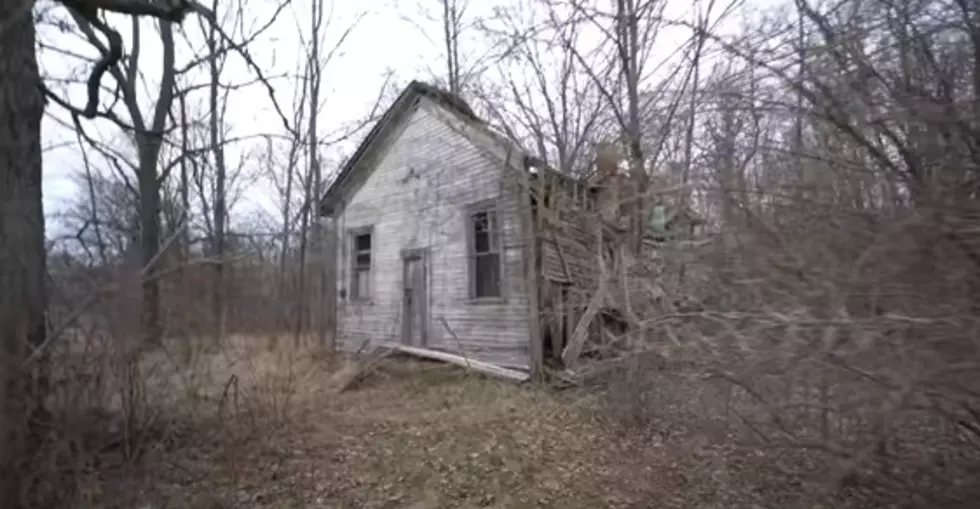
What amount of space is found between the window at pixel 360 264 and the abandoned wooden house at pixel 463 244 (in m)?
0.03

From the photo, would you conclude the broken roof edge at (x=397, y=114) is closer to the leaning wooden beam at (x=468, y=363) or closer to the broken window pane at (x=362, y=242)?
the broken window pane at (x=362, y=242)

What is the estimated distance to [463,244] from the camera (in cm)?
1190

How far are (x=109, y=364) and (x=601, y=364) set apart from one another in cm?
410

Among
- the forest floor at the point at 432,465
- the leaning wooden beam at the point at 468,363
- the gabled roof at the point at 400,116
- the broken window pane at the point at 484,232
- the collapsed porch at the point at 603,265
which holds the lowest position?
the forest floor at the point at 432,465

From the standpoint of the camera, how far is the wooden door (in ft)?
42.1

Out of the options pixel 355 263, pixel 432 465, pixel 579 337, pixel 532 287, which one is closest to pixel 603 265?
pixel 579 337

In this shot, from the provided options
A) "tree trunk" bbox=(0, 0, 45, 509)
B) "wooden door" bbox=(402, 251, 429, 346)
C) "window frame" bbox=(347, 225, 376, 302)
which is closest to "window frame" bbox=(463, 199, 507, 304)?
"wooden door" bbox=(402, 251, 429, 346)

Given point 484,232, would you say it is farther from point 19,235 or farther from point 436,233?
point 19,235

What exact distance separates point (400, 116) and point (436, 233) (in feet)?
10.1

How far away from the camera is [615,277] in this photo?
7191 millimetres

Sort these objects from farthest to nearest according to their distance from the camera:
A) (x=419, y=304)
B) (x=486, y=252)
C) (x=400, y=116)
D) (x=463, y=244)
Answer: (x=400, y=116), (x=419, y=304), (x=463, y=244), (x=486, y=252)

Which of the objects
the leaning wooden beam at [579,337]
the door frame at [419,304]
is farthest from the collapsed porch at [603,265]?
the door frame at [419,304]

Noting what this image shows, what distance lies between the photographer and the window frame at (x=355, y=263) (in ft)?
47.0

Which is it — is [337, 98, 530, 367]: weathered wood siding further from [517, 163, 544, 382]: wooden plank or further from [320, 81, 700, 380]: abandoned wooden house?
[517, 163, 544, 382]: wooden plank
